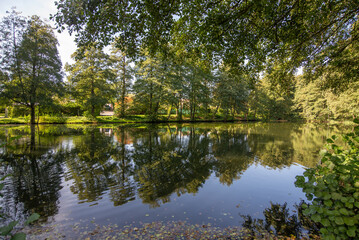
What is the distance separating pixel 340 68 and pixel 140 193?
34.0 feet

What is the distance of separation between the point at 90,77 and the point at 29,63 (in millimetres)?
8107

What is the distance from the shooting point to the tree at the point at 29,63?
23.1 metres

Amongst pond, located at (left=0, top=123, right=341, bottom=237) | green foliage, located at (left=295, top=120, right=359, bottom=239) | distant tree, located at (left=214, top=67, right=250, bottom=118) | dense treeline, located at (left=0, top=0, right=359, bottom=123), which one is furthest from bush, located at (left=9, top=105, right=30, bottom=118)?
green foliage, located at (left=295, top=120, right=359, bottom=239)

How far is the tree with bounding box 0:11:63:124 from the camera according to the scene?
75.8 ft

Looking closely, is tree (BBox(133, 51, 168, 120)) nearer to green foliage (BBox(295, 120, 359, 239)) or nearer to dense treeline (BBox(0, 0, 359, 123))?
dense treeline (BBox(0, 0, 359, 123))

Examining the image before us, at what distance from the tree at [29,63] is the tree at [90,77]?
4.62 m

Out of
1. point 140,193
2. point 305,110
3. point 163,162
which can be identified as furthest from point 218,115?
point 140,193

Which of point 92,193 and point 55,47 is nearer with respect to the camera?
point 92,193

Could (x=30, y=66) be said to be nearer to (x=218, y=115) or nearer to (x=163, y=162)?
(x=163, y=162)

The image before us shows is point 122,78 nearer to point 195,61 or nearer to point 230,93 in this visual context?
point 230,93

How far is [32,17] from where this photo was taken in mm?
24562

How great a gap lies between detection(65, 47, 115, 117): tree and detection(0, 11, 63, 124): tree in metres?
4.62

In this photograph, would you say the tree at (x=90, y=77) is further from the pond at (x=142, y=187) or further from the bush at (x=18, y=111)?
the pond at (x=142, y=187)

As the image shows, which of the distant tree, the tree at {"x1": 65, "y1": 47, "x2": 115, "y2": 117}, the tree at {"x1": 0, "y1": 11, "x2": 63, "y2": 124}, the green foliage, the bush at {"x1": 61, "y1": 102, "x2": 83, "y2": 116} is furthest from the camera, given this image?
the distant tree
